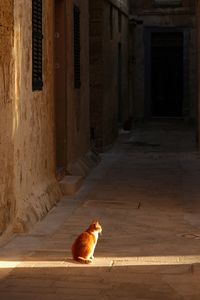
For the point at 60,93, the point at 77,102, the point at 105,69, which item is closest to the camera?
the point at 60,93

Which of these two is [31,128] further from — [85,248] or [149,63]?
[149,63]

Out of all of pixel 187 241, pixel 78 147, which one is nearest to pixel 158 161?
pixel 78 147

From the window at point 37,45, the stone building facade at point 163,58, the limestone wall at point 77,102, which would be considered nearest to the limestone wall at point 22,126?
the window at point 37,45

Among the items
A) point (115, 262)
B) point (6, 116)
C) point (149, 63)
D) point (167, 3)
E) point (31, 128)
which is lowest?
point (115, 262)

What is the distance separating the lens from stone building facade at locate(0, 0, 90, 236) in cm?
820

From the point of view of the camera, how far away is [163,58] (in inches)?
1114

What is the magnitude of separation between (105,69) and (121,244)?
1055 cm

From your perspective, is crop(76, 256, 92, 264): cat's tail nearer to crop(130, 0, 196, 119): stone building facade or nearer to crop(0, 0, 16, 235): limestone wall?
crop(0, 0, 16, 235): limestone wall

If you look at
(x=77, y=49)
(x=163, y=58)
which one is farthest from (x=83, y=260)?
(x=163, y=58)

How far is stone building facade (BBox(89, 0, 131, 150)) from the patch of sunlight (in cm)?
1055

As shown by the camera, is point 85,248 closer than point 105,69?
Yes

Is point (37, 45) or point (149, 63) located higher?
point (37, 45)

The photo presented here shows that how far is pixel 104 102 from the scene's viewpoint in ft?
59.7

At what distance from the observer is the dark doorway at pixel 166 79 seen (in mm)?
27969
